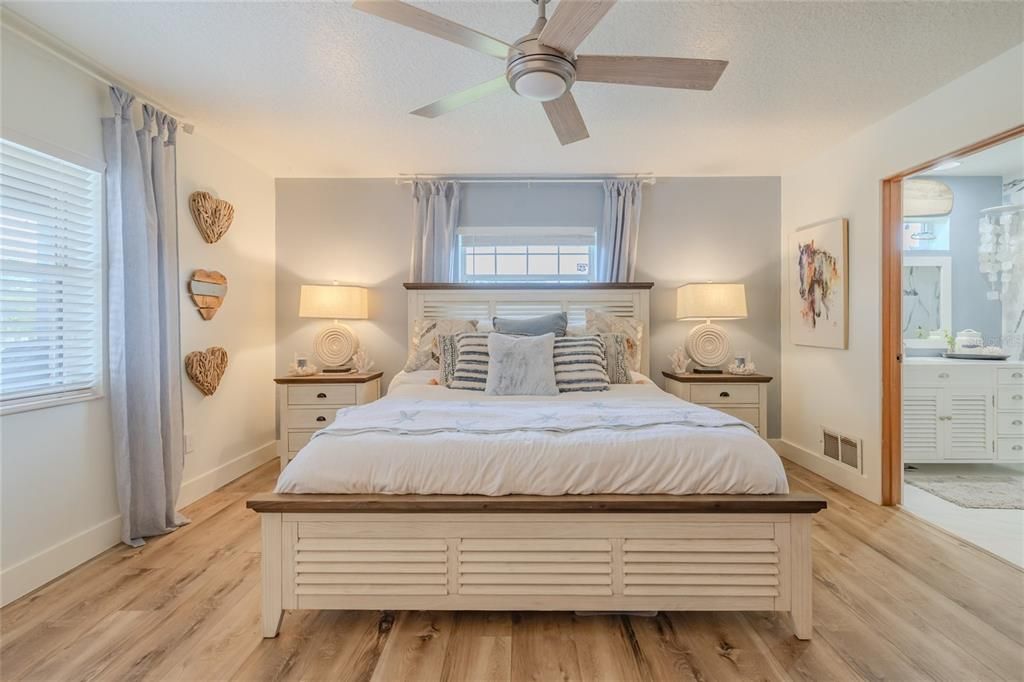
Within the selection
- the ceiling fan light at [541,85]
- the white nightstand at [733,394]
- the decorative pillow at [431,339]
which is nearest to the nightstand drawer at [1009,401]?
the white nightstand at [733,394]

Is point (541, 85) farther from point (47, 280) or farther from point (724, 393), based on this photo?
point (724, 393)

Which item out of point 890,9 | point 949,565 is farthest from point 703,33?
point 949,565

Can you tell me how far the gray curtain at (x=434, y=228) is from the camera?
13.4 ft

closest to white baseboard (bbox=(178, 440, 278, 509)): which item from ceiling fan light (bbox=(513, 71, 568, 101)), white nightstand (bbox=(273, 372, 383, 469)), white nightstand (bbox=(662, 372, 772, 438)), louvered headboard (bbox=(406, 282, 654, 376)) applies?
white nightstand (bbox=(273, 372, 383, 469))

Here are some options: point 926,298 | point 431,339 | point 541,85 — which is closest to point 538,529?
point 541,85

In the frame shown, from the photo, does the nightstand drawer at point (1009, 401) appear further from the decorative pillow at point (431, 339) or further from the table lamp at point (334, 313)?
the table lamp at point (334, 313)

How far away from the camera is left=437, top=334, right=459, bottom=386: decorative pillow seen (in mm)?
3180

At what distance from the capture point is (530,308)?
400cm

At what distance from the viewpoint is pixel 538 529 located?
1.72 m

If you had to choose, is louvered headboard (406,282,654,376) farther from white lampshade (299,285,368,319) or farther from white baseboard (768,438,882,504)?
white baseboard (768,438,882,504)

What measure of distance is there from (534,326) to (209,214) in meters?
2.42

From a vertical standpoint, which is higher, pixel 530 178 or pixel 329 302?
pixel 530 178

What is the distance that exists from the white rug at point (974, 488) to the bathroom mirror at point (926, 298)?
1.15 metres

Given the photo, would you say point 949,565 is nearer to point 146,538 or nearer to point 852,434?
point 852,434
